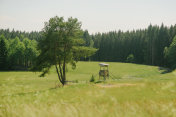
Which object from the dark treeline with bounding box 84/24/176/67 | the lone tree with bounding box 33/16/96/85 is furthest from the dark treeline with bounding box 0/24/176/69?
the lone tree with bounding box 33/16/96/85

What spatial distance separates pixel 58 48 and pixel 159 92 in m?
24.0

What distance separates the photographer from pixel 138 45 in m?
118

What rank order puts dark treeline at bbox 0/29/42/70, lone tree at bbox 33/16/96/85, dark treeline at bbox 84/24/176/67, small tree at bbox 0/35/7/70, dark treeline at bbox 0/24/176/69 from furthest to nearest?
dark treeline at bbox 84/24/176/67
dark treeline at bbox 0/24/176/69
dark treeline at bbox 0/29/42/70
small tree at bbox 0/35/7/70
lone tree at bbox 33/16/96/85

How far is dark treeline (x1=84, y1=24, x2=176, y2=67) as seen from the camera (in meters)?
98.6

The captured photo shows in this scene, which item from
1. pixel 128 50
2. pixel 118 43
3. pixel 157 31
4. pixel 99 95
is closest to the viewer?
pixel 99 95

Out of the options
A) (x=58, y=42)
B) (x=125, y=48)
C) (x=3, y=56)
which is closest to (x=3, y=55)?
Answer: (x=3, y=56)

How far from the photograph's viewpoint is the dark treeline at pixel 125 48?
84500 millimetres

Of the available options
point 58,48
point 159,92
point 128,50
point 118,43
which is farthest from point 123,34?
point 159,92

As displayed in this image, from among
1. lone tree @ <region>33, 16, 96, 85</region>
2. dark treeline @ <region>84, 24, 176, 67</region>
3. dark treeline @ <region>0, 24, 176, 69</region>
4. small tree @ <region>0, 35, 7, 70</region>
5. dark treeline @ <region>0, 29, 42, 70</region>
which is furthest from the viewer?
dark treeline @ <region>84, 24, 176, 67</region>

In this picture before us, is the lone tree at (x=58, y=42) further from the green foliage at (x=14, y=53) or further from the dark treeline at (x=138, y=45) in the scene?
the dark treeline at (x=138, y=45)

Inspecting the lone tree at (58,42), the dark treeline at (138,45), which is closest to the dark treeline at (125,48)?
the dark treeline at (138,45)

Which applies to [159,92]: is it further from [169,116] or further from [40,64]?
[40,64]

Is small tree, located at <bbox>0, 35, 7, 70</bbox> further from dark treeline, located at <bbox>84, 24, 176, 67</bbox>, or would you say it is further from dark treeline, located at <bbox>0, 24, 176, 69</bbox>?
dark treeline, located at <bbox>84, 24, 176, 67</bbox>

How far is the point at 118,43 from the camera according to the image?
5251 inches
